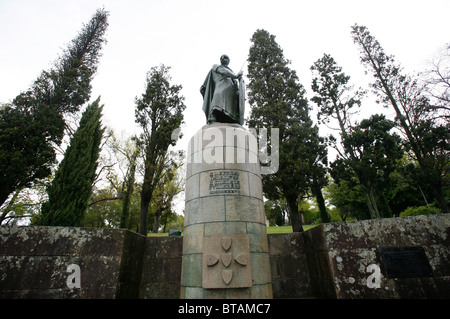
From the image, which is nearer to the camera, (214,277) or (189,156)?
(214,277)

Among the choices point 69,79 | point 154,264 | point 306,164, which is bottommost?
point 154,264

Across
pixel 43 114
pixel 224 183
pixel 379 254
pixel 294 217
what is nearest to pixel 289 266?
pixel 379 254

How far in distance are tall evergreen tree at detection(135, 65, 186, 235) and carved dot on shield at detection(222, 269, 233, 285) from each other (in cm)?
1491

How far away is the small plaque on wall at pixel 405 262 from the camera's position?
143 inches

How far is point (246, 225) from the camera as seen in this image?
4363mm

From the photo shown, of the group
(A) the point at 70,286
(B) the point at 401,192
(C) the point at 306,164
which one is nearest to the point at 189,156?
(A) the point at 70,286

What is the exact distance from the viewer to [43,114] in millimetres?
16875

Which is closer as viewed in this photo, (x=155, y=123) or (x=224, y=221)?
(x=224, y=221)

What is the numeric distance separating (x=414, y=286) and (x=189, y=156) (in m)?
5.14

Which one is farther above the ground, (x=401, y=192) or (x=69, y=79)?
(x=69, y=79)

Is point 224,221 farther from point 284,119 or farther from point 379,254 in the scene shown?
point 284,119

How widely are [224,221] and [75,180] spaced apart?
43.6ft
